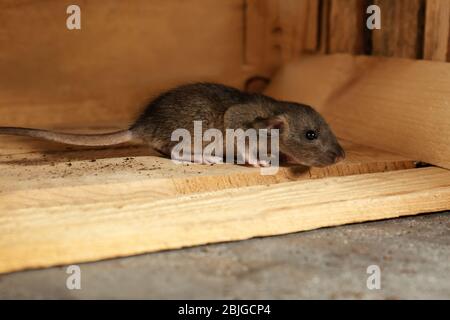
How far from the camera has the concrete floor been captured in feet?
4.94

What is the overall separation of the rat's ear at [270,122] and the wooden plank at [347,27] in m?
1.01

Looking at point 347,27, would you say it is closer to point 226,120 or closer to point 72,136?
point 226,120

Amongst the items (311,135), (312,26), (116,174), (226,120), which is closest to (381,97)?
(311,135)

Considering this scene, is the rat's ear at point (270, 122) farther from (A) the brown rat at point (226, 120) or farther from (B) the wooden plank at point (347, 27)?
(B) the wooden plank at point (347, 27)

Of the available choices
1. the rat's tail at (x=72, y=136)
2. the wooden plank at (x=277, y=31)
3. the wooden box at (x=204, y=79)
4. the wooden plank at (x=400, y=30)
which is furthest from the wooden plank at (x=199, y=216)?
the wooden plank at (x=277, y=31)

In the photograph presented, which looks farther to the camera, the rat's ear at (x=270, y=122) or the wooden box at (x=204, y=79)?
the rat's ear at (x=270, y=122)

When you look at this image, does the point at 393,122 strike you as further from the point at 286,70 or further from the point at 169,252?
the point at 169,252

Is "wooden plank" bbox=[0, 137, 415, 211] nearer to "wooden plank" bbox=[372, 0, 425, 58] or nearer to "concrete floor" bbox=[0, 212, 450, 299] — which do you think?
"concrete floor" bbox=[0, 212, 450, 299]

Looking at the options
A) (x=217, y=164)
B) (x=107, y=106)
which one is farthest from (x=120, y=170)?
(x=107, y=106)

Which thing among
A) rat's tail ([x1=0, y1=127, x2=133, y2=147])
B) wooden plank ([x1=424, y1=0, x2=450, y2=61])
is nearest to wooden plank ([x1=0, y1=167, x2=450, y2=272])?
rat's tail ([x1=0, y1=127, x2=133, y2=147])

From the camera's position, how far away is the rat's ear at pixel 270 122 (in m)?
2.70

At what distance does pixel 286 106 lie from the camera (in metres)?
2.82

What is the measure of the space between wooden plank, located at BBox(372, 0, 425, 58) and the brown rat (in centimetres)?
70

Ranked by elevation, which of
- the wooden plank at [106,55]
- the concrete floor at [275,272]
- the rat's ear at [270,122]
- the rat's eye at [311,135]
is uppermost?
the wooden plank at [106,55]
